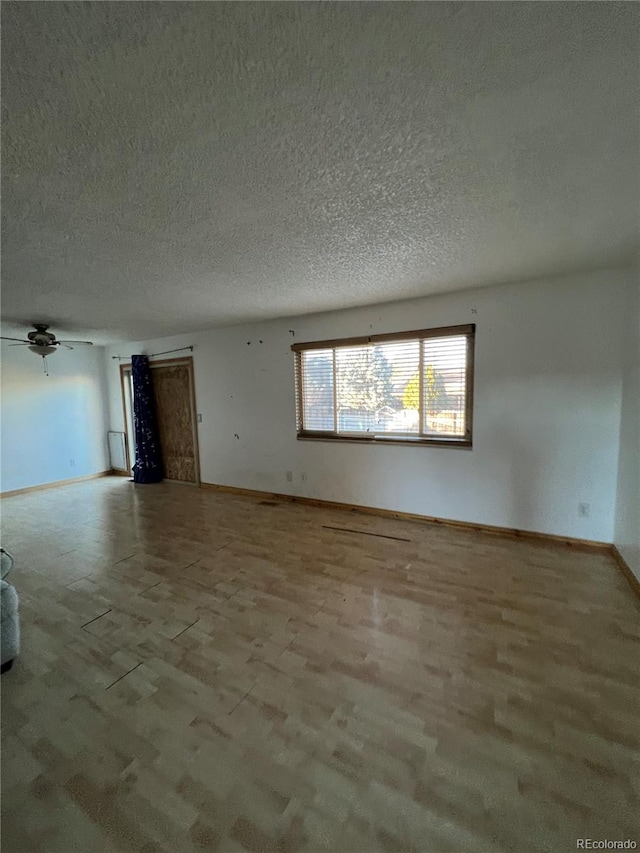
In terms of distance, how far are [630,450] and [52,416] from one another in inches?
292

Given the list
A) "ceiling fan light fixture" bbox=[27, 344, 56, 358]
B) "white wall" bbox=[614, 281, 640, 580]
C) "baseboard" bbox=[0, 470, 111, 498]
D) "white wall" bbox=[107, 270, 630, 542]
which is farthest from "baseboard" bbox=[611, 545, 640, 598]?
"baseboard" bbox=[0, 470, 111, 498]

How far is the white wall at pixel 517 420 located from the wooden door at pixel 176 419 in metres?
2.00

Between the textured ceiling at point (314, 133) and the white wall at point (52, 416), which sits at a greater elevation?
the textured ceiling at point (314, 133)

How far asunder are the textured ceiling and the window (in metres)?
1.13

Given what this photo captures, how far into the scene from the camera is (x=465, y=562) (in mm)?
2684

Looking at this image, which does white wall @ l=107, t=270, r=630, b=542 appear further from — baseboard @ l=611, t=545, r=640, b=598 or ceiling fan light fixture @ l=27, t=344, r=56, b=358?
ceiling fan light fixture @ l=27, t=344, r=56, b=358

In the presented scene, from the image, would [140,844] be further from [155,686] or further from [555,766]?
[555,766]

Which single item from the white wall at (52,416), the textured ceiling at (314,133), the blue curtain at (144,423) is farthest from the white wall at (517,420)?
the white wall at (52,416)

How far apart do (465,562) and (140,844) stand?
242 cm

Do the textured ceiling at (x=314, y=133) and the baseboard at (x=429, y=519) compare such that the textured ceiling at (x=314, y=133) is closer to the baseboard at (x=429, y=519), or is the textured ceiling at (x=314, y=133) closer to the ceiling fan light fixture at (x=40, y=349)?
the ceiling fan light fixture at (x=40, y=349)

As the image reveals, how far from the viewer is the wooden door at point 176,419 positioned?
528cm

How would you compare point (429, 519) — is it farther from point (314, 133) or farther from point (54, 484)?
point (54, 484)

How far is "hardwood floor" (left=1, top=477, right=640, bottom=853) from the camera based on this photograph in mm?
1079

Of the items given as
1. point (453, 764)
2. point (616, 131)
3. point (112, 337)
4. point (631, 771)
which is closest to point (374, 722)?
point (453, 764)
